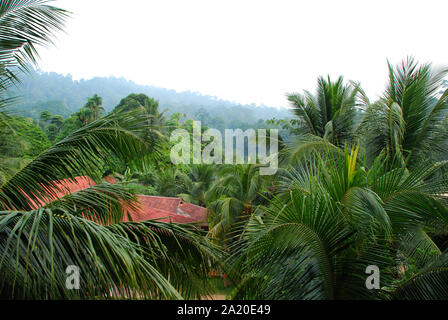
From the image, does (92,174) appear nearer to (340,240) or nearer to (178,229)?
(178,229)

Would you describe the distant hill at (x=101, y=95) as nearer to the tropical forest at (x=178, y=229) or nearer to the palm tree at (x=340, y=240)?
the tropical forest at (x=178, y=229)

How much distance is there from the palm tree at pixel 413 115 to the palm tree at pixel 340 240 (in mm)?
4354

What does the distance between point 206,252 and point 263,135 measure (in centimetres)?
769

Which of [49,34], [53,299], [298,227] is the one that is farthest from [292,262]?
[49,34]

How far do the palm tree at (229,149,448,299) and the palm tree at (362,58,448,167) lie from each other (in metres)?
4.35

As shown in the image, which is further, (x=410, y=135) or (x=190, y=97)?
(x=190, y=97)

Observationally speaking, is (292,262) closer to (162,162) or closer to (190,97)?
(162,162)

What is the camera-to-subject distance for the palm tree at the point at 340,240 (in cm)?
261

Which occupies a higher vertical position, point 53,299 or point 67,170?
point 67,170

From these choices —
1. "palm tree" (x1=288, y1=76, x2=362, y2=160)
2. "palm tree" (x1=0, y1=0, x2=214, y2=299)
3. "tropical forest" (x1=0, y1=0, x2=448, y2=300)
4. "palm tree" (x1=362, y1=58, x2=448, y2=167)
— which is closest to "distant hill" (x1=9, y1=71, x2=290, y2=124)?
"palm tree" (x1=288, y1=76, x2=362, y2=160)

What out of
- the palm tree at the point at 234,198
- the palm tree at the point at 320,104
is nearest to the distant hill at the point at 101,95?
the palm tree at the point at 320,104

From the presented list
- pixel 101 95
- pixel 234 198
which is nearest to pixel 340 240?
pixel 234 198

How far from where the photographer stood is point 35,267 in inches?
70.4

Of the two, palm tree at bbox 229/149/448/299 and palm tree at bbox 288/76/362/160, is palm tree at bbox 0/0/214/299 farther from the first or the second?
palm tree at bbox 288/76/362/160
